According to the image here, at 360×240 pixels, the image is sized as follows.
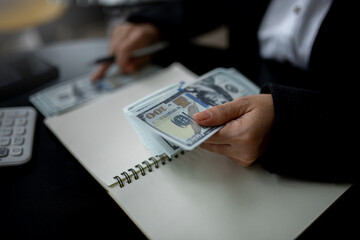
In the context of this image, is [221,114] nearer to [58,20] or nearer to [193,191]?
[193,191]

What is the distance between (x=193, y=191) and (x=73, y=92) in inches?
18.3

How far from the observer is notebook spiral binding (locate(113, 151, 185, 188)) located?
500 mm

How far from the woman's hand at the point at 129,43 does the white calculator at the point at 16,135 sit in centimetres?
23

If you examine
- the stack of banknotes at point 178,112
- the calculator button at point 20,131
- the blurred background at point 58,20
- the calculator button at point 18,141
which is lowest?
the blurred background at point 58,20

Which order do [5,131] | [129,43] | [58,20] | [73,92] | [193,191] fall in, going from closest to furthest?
[193,191] → [5,131] → [73,92] → [129,43] → [58,20]

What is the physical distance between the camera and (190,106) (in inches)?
21.8

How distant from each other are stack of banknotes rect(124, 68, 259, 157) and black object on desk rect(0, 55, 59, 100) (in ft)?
1.32

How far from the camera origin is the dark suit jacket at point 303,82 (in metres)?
0.52

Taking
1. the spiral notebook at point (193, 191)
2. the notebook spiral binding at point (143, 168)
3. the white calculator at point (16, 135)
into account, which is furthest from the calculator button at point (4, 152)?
the notebook spiral binding at point (143, 168)

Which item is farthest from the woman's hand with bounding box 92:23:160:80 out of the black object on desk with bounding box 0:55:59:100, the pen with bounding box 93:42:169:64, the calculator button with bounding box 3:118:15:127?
the calculator button with bounding box 3:118:15:127

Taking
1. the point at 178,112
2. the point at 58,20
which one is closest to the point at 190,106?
the point at 178,112

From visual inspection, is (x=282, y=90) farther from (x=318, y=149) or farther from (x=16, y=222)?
(x=16, y=222)

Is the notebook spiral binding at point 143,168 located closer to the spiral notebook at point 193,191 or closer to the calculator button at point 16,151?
the spiral notebook at point 193,191

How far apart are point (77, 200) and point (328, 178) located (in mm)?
466
